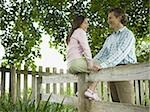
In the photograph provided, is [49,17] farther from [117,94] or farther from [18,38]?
[117,94]

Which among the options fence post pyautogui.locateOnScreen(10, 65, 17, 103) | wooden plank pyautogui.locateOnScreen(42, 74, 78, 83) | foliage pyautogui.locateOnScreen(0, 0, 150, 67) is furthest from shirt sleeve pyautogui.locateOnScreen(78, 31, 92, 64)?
fence post pyautogui.locateOnScreen(10, 65, 17, 103)

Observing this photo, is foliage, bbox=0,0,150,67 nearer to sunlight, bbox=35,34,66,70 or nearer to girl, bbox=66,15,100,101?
sunlight, bbox=35,34,66,70

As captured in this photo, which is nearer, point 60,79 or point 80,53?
point 80,53

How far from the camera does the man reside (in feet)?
12.1

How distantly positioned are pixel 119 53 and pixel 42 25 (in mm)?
4817

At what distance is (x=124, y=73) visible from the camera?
3111 millimetres

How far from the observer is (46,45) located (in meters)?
8.73

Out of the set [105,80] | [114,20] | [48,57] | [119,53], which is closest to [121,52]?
[119,53]

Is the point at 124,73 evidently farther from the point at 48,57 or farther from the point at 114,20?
the point at 48,57

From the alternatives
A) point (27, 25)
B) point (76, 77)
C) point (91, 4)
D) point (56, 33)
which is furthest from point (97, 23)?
point (76, 77)

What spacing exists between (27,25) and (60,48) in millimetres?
895

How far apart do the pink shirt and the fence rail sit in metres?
0.23

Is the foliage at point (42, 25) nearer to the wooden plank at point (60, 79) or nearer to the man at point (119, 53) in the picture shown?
the wooden plank at point (60, 79)

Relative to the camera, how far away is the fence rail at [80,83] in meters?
2.98
